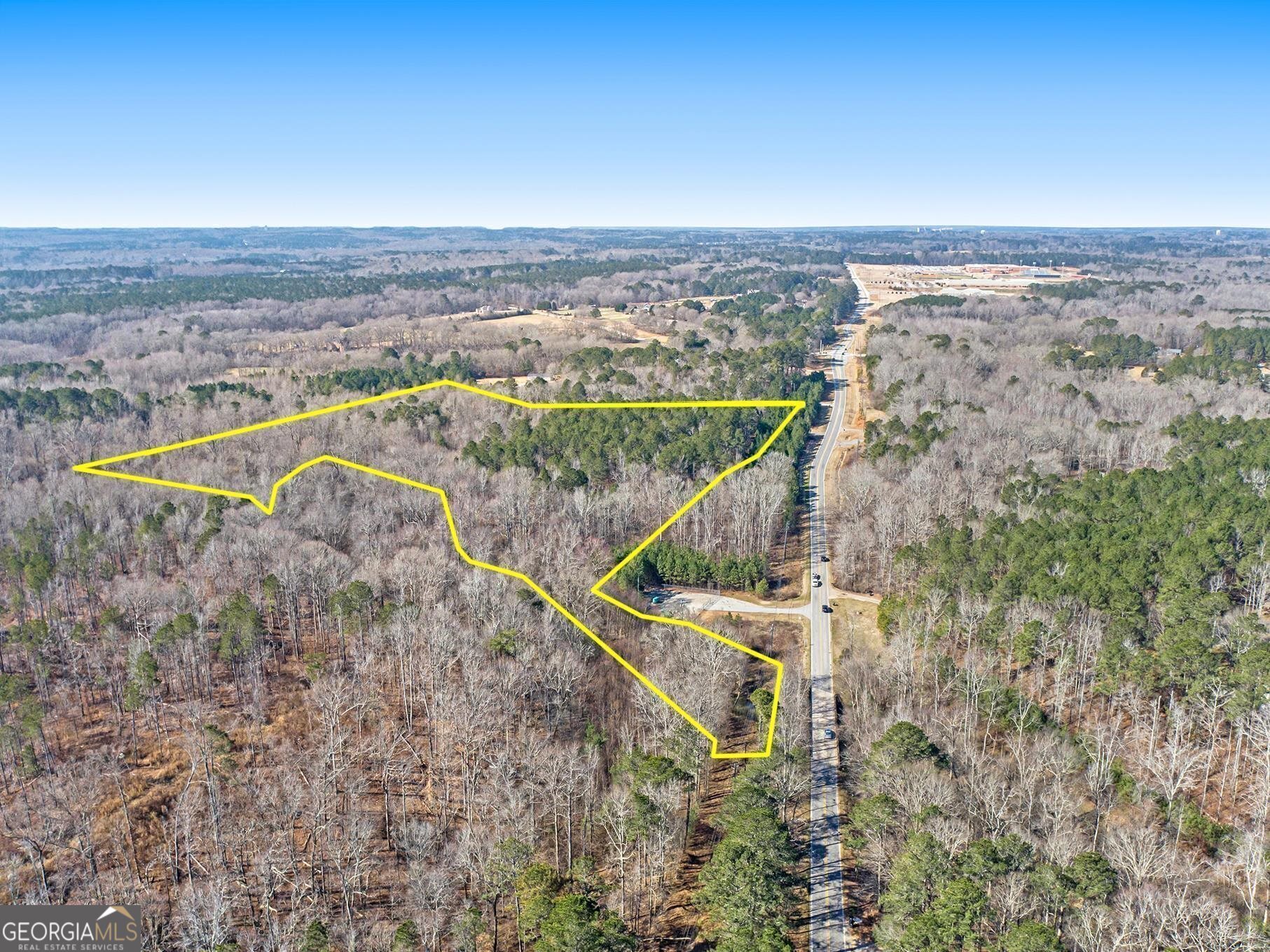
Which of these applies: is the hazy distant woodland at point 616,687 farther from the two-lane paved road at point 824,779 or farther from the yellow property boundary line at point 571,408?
the two-lane paved road at point 824,779

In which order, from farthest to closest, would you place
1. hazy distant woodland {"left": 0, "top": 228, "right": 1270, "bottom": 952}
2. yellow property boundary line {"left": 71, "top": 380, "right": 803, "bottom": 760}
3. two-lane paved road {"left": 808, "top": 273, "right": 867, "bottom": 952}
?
yellow property boundary line {"left": 71, "top": 380, "right": 803, "bottom": 760} → two-lane paved road {"left": 808, "top": 273, "right": 867, "bottom": 952} → hazy distant woodland {"left": 0, "top": 228, "right": 1270, "bottom": 952}

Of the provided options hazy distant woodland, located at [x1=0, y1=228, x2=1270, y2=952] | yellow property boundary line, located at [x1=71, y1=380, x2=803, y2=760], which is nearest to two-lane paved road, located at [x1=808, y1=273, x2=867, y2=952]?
hazy distant woodland, located at [x1=0, y1=228, x2=1270, y2=952]

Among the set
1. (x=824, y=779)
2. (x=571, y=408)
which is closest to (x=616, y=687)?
(x=824, y=779)

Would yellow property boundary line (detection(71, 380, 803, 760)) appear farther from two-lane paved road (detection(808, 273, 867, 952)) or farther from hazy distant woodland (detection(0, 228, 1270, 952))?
two-lane paved road (detection(808, 273, 867, 952))

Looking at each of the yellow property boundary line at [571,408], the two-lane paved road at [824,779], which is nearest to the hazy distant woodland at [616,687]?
the yellow property boundary line at [571,408]

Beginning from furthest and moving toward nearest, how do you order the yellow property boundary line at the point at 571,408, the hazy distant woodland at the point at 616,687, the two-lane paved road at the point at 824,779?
the yellow property boundary line at the point at 571,408 → the two-lane paved road at the point at 824,779 → the hazy distant woodland at the point at 616,687

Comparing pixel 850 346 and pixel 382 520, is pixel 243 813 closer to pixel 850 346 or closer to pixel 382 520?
pixel 382 520

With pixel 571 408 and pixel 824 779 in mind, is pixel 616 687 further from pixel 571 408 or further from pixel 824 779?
pixel 571 408

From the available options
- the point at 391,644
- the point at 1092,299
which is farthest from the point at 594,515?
the point at 1092,299
